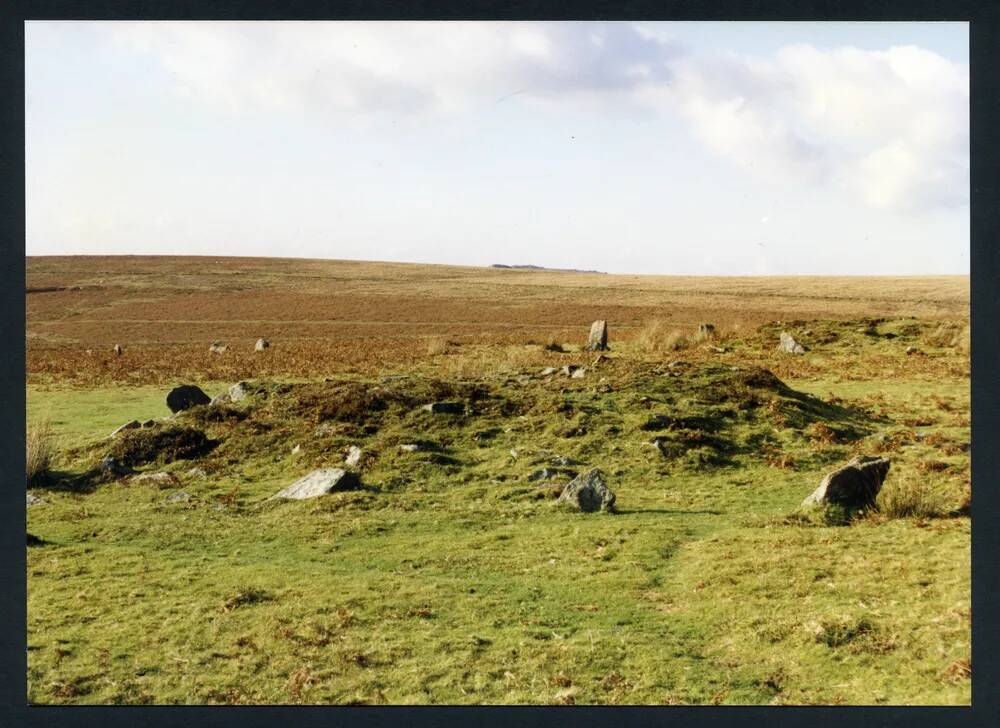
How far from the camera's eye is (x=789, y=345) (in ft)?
112

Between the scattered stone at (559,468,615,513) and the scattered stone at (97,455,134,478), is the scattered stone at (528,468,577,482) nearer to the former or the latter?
the scattered stone at (559,468,615,513)

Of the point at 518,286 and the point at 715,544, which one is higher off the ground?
the point at 518,286

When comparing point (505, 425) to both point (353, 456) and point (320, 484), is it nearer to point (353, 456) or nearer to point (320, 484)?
point (353, 456)

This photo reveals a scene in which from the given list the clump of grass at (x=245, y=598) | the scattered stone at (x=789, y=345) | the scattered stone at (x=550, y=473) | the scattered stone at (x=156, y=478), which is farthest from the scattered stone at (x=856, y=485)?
the scattered stone at (x=789, y=345)

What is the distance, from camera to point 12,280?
9.35 m

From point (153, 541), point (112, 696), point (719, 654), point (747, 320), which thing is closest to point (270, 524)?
point (153, 541)

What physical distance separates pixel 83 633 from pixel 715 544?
9.35m

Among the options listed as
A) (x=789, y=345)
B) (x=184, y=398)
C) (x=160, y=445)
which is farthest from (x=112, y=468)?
(x=789, y=345)

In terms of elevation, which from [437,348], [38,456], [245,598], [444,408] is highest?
[437,348]

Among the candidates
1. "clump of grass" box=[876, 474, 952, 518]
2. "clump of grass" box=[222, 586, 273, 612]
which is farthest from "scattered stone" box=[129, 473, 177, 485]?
"clump of grass" box=[876, 474, 952, 518]

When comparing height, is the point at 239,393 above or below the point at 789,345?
below

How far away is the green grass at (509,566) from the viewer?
379 inches

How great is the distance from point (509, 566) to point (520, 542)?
3.56ft

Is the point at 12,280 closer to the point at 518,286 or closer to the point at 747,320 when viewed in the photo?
the point at 747,320
